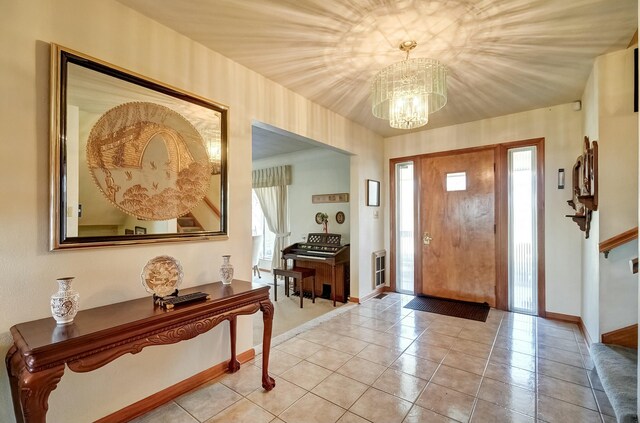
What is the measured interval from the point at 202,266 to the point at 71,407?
105 centimetres

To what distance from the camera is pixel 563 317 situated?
Result: 341 cm

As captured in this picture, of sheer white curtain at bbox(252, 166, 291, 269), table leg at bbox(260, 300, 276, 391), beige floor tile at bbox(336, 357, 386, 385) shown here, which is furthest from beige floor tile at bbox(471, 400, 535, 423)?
sheer white curtain at bbox(252, 166, 291, 269)

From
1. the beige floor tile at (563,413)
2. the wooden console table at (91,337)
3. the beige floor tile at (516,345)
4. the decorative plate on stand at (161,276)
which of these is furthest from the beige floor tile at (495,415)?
the decorative plate on stand at (161,276)

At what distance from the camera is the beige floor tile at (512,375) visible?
216 centimetres

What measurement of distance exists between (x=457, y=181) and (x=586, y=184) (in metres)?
1.60

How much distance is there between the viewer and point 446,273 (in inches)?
166

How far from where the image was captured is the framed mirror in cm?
159

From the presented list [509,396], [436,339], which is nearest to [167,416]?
[509,396]

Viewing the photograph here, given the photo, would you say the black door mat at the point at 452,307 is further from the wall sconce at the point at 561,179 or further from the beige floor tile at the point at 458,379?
the wall sconce at the point at 561,179

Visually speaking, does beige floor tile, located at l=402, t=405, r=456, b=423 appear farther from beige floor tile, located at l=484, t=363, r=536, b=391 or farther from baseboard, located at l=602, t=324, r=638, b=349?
baseboard, located at l=602, t=324, r=638, b=349

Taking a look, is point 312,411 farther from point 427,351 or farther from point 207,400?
point 427,351

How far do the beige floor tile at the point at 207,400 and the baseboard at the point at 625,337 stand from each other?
300 cm

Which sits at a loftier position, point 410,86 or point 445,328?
point 410,86

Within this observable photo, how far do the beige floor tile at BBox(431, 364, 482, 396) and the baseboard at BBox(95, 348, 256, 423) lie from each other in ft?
5.40
